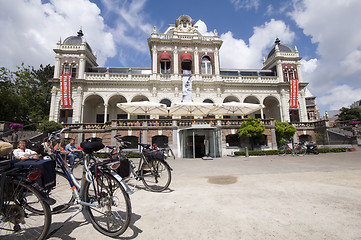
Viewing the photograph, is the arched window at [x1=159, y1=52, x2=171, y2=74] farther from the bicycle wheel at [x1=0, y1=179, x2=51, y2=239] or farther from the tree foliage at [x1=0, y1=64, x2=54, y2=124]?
the bicycle wheel at [x1=0, y1=179, x2=51, y2=239]

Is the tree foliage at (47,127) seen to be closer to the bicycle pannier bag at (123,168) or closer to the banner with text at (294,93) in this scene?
the bicycle pannier bag at (123,168)

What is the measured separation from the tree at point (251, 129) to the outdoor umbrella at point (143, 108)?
7.61 metres

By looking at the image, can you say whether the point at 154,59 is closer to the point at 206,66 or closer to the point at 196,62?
the point at 196,62

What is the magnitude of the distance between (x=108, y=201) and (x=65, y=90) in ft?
82.8

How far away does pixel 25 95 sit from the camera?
90.0 feet

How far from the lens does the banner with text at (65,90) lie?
22.4m

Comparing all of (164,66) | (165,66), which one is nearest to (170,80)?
(165,66)

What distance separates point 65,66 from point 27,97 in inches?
403

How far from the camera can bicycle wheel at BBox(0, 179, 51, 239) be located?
210 cm

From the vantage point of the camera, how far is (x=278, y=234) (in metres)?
2.24

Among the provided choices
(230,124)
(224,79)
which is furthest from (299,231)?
(224,79)

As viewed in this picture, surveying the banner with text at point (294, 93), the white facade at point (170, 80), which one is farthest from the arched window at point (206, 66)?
the banner with text at point (294, 93)

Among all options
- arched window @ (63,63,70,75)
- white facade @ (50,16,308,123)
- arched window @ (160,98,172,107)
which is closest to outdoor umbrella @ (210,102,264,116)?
white facade @ (50,16,308,123)

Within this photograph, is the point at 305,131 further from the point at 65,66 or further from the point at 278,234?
the point at 65,66
